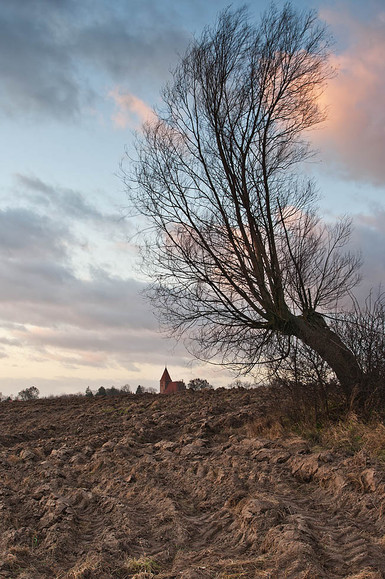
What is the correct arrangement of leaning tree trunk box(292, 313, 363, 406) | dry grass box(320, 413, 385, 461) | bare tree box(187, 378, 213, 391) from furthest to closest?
1. bare tree box(187, 378, 213, 391)
2. leaning tree trunk box(292, 313, 363, 406)
3. dry grass box(320, 413, 385, 461)

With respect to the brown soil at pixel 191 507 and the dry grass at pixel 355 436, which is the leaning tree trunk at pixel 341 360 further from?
the brown soil at pixel 191 507

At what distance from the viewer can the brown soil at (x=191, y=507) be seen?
13.7ft

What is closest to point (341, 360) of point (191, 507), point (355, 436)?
point (355, 436)

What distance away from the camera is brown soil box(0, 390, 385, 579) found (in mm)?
4164

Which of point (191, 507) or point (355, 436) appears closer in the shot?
point (191, 507)

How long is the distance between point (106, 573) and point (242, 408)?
6099 millimetres

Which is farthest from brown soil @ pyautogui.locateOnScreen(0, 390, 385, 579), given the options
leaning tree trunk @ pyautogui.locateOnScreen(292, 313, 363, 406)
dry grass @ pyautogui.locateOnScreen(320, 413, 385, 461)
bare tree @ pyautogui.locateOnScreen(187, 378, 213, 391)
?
bare tree @ pyautogui.locateOnScreen(187, 378, 213, 391)

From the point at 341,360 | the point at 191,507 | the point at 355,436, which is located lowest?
the point at 191,507

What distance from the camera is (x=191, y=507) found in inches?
218

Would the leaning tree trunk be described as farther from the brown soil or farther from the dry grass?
the brown soil

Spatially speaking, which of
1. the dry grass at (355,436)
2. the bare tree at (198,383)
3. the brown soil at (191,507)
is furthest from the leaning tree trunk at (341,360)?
the bare tree at (198,383)

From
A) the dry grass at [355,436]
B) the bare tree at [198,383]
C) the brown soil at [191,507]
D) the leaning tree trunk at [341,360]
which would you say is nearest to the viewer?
the brown soil at [191,507]

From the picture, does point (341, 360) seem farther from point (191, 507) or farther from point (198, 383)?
point (198, 383)

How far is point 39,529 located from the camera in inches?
212
